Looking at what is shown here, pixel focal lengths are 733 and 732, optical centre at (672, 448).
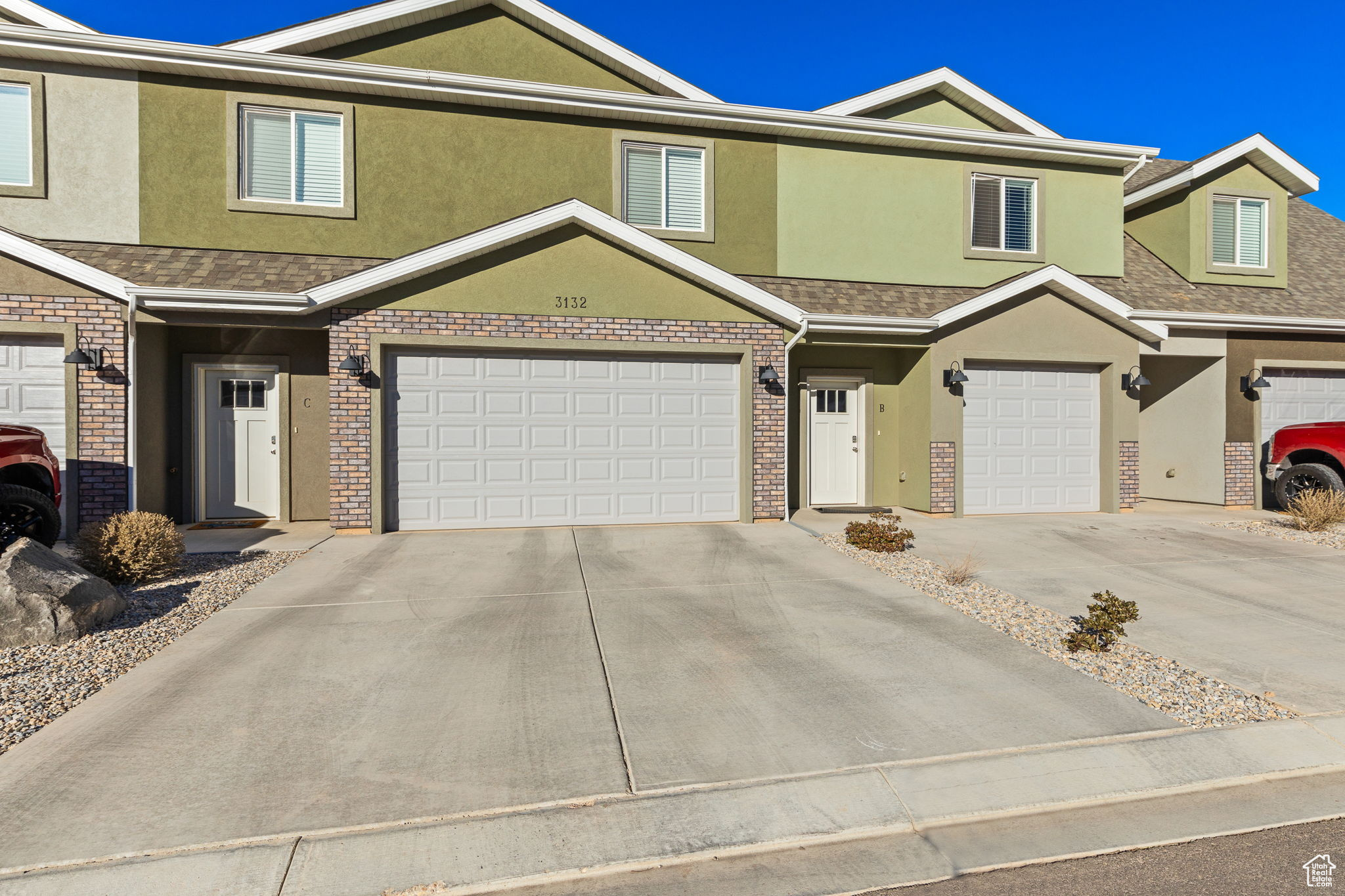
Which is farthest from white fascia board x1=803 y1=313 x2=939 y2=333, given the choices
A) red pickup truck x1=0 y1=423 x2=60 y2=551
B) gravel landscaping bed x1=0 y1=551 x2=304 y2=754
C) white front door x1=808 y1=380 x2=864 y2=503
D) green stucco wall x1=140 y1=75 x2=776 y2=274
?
red pickup truck x1=0 y1=423 x2=60 y2=551

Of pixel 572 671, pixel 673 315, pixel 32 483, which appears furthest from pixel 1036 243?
pixel 32 483

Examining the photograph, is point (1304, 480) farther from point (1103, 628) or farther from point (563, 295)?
point (563, 295)

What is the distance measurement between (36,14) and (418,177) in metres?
6.11

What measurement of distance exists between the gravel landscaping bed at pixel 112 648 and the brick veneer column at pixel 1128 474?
13.0 metres

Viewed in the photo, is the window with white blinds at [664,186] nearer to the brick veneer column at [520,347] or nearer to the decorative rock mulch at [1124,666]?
the brick veneer column at [520,347]

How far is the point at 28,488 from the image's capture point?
7754 mm

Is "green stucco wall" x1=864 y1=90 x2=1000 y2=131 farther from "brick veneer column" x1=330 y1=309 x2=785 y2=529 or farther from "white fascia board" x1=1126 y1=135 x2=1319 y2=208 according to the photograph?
"brick veneer column" x1=330 y1=309 x2=785 y2=529

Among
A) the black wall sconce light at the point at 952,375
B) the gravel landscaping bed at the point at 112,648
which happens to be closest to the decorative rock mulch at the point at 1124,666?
the black wall sconce light at the point at 952,375

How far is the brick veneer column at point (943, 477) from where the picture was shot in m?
12.0

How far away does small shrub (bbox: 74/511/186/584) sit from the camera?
7.13m

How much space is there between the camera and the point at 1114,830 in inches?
130

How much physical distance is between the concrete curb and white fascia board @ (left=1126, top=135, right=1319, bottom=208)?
13773 mm

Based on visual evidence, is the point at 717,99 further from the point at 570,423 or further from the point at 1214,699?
the point at 1214,699

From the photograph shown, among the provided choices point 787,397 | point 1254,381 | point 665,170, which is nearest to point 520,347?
point 787,397
